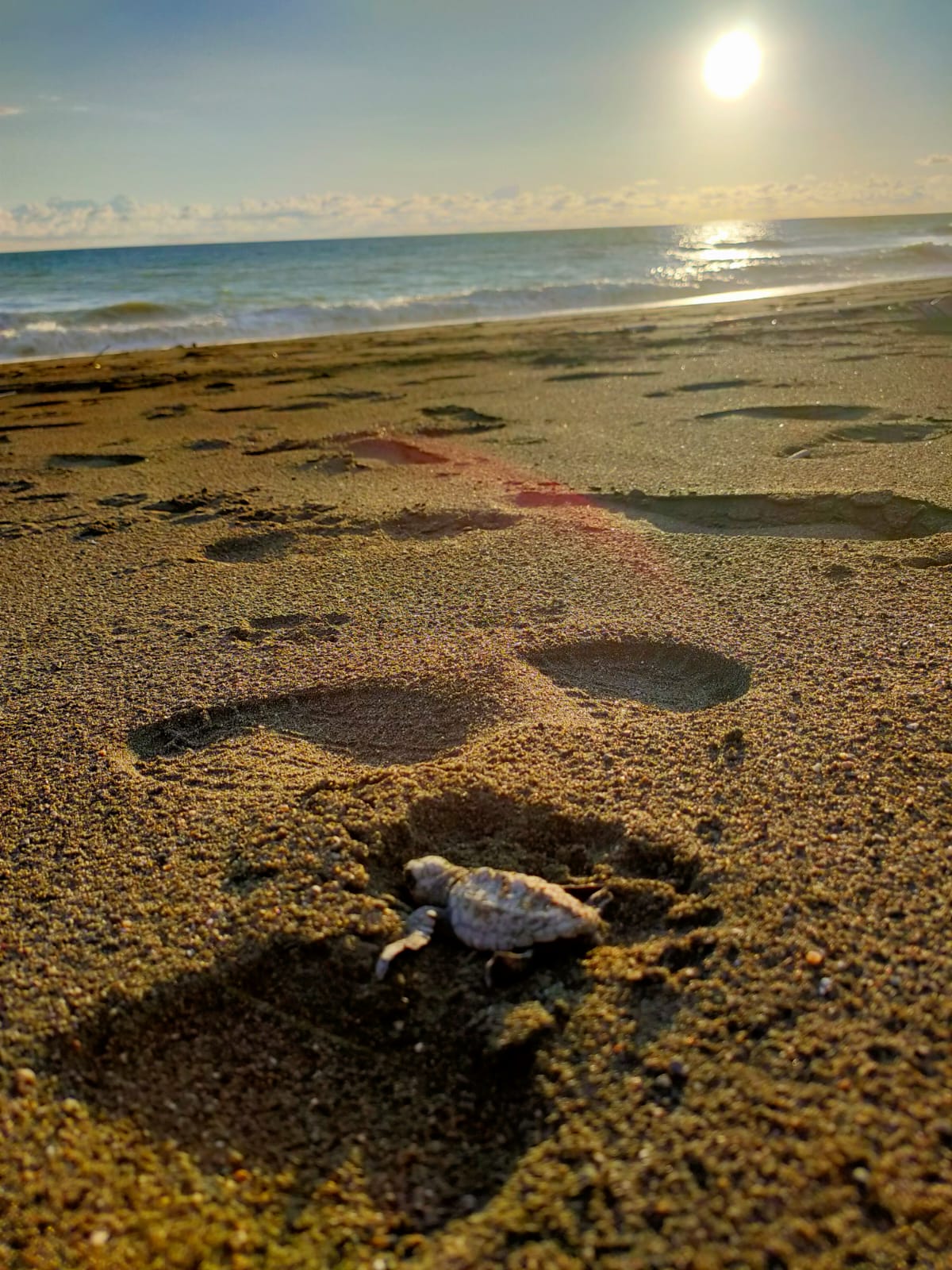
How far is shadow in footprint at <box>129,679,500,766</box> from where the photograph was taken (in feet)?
6.47

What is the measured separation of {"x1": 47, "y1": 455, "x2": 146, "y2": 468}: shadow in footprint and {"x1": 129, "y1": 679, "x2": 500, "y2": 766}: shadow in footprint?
9.49 ft

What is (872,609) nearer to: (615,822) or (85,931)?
(615,822)

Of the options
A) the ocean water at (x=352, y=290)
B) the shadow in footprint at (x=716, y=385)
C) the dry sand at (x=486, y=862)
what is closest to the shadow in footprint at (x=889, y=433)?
the dry sand at (x=486, y=862)

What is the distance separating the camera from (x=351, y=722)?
2.08 metres

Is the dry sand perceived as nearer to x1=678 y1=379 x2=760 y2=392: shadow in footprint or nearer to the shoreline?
x1=678 y1=379 x2=760 y2=392: shadow in footprint

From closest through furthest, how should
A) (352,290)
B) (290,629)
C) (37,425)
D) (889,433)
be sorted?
(290,629), (889,433), (37,425), (352,290)

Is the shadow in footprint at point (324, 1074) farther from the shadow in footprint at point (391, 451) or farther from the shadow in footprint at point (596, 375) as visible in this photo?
the shadow in footprint at point (596, 375)

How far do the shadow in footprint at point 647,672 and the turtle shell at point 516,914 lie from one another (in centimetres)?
74

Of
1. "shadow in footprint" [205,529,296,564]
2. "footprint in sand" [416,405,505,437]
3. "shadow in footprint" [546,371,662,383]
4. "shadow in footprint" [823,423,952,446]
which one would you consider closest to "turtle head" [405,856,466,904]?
"shadow in footprint" [205,529,296,564]

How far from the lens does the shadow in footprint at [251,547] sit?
3.17m

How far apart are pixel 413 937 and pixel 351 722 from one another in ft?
2.46

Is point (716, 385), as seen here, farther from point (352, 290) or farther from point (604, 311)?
point (352, 290)

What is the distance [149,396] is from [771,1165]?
6.91 metres

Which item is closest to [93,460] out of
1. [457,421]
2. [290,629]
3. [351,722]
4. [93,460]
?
[93,460]
